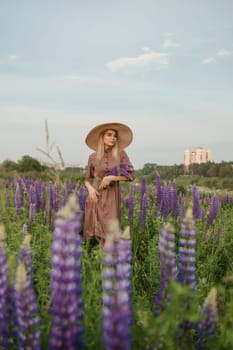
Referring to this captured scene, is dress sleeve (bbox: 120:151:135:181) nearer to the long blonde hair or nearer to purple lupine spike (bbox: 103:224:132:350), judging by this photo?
the long blonde hair

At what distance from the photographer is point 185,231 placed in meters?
2.64

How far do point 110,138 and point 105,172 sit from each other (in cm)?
49

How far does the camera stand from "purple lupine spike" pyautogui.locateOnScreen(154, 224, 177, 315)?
8.71ft

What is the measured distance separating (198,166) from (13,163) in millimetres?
13954

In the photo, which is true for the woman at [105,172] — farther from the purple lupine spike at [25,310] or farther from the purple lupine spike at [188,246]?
the purple lupine spike at [25,310]

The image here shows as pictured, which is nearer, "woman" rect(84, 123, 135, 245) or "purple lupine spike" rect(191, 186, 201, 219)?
"woman" rect(84, 123, 135, 245)

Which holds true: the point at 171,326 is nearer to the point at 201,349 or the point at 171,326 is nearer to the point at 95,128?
the point at 201,349

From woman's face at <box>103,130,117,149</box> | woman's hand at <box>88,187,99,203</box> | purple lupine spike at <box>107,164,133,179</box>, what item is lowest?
woman's hand at <box>88,187,99,203</box>

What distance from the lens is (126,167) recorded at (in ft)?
20.4

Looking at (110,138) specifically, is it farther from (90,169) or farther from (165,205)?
(165,205)

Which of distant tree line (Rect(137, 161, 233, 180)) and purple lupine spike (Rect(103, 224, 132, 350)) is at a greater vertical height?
distant tree line (Rect(137, 161, 233, 180))

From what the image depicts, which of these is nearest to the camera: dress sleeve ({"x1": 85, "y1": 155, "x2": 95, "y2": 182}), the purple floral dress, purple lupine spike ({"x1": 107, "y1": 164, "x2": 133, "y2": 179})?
purple lupine spike ({"x1": 107, "y1": 164, "x2": 133, "y2": 179})

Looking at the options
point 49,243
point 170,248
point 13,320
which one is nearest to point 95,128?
point 49,243

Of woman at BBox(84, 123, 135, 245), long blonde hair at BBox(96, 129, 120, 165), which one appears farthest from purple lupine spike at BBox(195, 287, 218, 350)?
long blonde hair at BBox(96, 129, 120, 165)
